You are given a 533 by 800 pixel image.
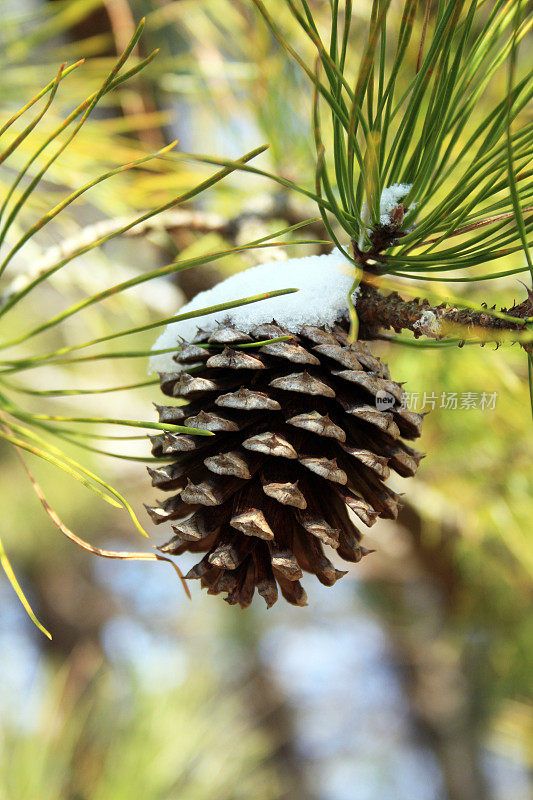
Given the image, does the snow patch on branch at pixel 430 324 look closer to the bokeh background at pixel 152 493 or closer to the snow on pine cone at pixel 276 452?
the snow on pine cone at pixel 276 452

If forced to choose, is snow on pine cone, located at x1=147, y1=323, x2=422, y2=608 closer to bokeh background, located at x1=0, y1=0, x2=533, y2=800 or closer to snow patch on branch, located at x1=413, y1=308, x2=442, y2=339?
snow patch on branch, located at x1=413, y1=308, x2=442, y2=339

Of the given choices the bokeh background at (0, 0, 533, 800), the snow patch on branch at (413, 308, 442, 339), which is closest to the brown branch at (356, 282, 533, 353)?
the snow patch on branch at (413, 308, 442, 339)

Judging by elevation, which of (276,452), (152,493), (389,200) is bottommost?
(152,493)

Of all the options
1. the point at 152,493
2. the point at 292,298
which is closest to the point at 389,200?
the point at 292,298

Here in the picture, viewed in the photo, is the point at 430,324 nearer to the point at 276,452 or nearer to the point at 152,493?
the point at 276,452

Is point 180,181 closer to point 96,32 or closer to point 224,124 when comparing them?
point 224,124
